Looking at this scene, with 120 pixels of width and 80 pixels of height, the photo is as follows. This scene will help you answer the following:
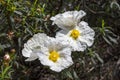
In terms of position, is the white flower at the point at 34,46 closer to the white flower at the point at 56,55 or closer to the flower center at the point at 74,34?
the white flower at the point at 56,55

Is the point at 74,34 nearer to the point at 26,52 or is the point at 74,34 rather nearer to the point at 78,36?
the point at 78,36

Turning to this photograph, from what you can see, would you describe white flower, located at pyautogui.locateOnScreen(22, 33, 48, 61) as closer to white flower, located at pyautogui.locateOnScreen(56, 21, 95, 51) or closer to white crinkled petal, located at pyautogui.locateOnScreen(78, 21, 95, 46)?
white flower, located at pyautogui.locateOnScreen(56, 21, 95, 51)

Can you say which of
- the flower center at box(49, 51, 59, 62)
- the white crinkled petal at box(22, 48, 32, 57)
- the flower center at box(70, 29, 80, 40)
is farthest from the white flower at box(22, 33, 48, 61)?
the flower center at box(70, 29, 80, 40)

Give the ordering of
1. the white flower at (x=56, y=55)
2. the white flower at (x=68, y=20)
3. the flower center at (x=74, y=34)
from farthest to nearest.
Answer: the flower center at (x=74, y=34), the white flower at (x=68, y=20), the white flower at (x=56, y=55)

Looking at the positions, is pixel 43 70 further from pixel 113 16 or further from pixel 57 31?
pixel 113 16

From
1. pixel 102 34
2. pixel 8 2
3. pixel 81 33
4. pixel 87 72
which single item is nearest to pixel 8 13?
pixel 8 2

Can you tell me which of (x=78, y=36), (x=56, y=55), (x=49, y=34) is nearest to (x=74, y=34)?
(x=78, y=36)

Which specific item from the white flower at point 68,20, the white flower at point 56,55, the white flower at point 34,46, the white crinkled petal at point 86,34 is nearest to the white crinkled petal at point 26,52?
the white flower at point 34,46
